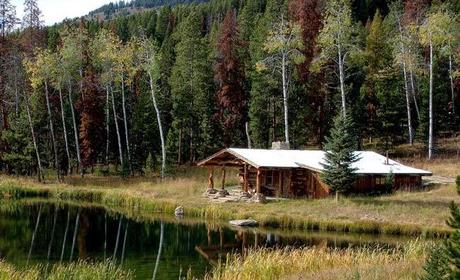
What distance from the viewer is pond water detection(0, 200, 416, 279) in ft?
66.2

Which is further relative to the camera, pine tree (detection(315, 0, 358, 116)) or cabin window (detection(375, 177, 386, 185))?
pine tree (detection(315, 0, 358, 116))

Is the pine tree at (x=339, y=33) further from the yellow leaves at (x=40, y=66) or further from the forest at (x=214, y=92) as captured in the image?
the yellow leaves at (x=40, y=66)

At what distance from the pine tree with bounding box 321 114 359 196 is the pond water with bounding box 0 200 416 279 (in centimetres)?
710

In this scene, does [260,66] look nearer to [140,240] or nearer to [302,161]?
[302,161]

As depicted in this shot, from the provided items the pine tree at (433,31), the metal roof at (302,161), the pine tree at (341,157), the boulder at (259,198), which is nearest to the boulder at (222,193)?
the boulder at (259,198)

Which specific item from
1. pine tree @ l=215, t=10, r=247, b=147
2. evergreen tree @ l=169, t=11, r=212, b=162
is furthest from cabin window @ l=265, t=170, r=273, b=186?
evergreen tree @ l=169, t=11, r=212, b=162

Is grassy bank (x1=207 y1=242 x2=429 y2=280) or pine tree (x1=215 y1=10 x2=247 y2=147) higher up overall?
pine tree (x1=215 y1=10 x2=247 y2=147)

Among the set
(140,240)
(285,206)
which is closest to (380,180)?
(285,206)

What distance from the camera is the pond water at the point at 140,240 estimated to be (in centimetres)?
2019

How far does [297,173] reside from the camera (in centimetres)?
3875

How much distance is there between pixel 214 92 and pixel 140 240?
35.3 meters

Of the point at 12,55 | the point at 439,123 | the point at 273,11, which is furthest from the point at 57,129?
the point at 439,123

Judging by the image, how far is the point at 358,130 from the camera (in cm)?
5191

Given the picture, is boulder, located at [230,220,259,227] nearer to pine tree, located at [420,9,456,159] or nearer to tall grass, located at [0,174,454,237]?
tall grass, located at [0,174,454,237]
